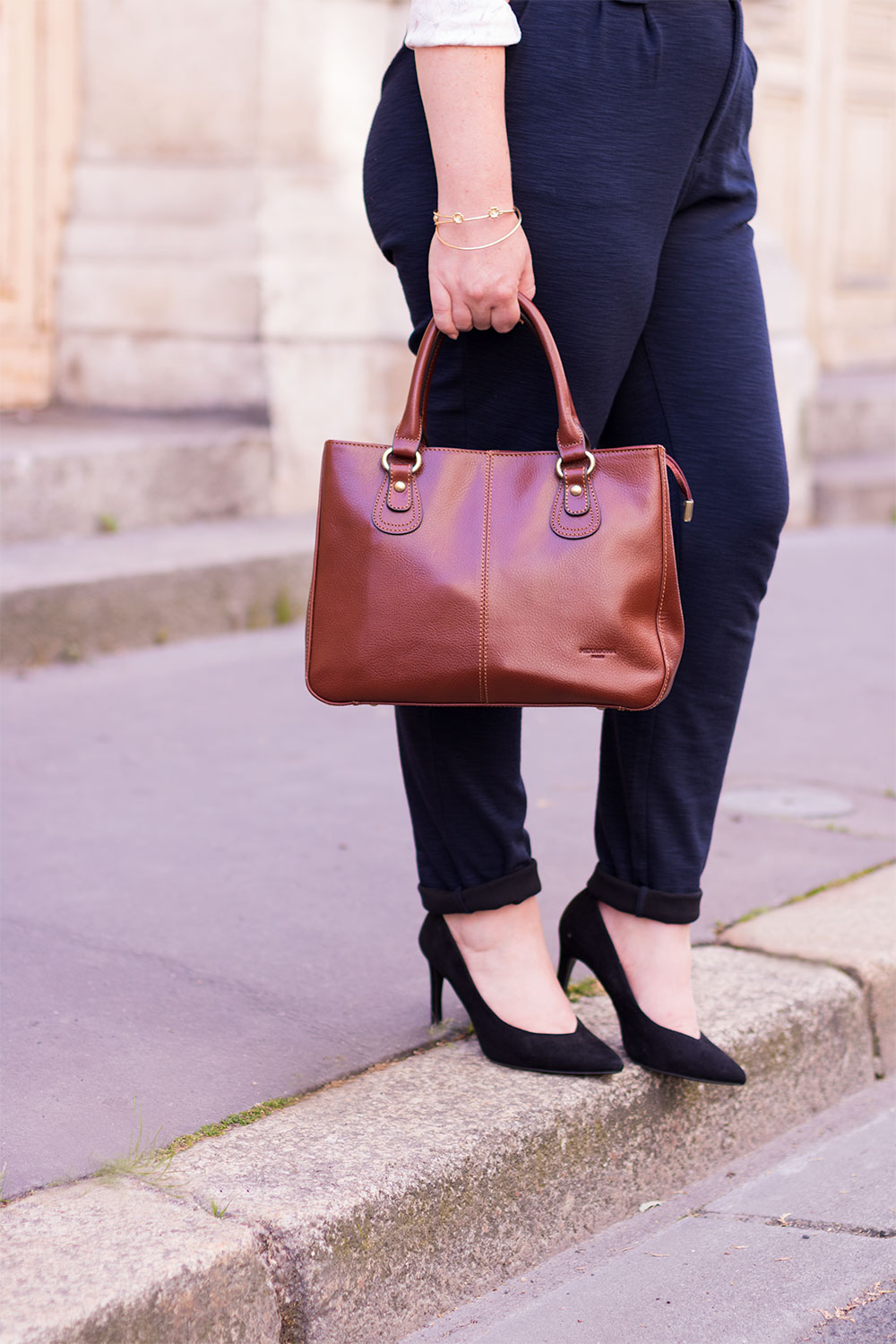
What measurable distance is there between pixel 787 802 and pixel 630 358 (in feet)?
5.22

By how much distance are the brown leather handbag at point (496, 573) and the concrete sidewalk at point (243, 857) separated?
54cm

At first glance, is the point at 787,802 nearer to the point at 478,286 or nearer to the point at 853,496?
the point at 478,286

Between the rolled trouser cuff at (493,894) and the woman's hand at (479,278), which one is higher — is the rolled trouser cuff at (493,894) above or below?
below

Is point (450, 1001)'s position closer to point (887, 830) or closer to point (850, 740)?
point (887, 830)

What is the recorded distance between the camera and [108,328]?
5496 millimetres

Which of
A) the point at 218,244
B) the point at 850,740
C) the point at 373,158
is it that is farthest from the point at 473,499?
the point at 218,244

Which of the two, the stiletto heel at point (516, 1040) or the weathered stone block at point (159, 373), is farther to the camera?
the weathered stone block at point (159, 373)

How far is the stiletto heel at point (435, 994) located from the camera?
2076 millimetres

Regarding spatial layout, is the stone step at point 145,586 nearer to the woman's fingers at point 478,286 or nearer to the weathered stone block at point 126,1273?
the woman's fingers at point 478,286

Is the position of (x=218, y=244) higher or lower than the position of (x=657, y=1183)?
higher

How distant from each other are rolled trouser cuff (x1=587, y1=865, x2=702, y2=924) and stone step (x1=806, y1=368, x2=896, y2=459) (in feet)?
19.8

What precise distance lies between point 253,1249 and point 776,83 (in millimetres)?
7946

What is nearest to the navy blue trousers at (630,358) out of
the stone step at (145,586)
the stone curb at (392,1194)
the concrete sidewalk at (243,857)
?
the stone curb at (392,1194)

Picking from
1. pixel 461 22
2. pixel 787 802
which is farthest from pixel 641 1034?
pixel 787 802
